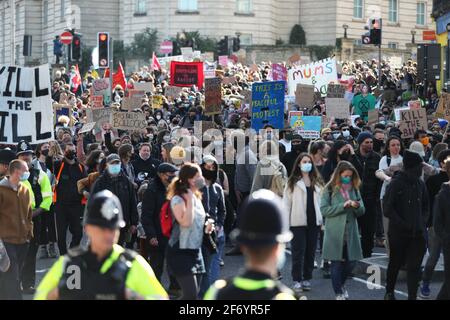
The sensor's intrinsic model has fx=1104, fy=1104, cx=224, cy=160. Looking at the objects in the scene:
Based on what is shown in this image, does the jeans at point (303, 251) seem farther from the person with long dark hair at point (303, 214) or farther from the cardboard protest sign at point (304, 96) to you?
the cardboard protest sign at point (304, 96)

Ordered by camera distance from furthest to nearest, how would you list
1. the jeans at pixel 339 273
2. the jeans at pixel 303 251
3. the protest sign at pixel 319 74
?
the protest sign at pixel 319 74 < the jeans at pixel 303 251 < the jeans at pixel 339 273

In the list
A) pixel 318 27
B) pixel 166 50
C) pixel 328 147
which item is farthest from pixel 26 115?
pixel 318 27

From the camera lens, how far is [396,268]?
1069cm

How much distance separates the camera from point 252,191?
13.5 meters

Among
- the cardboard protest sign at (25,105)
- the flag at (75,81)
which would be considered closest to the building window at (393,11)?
the flag at (75,81)

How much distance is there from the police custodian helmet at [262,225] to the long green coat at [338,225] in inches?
248

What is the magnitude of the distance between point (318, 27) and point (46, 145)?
47.2 metres

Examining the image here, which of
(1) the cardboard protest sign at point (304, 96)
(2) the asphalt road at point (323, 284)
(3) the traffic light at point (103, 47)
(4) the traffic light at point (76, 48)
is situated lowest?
(2) the asphalt road at point (323, 284)

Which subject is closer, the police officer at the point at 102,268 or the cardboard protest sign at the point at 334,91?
the police officer at the point at 102,268

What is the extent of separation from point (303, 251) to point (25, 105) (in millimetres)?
3958

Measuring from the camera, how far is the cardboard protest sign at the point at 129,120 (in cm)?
1984

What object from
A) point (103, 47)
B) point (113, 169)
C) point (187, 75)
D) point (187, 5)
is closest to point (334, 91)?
point (103, 47)

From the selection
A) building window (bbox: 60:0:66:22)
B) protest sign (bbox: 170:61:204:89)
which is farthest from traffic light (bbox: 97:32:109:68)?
building window (bbox: 60:0:66:22)
